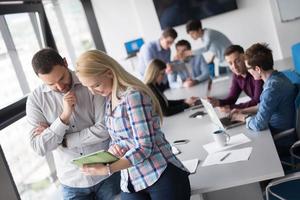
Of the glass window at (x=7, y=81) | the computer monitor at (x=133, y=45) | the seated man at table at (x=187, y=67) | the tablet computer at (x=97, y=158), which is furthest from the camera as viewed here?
the computer monitor at (x=133, y=45)

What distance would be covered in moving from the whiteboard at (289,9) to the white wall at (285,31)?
6 cm

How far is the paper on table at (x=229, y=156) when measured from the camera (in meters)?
2.44

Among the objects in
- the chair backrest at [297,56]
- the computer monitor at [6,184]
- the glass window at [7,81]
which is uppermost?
the glass window at [7,81]

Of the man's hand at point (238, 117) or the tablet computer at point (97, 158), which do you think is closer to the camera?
the tablet computer at point (97, 158)

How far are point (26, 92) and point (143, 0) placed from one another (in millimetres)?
3870

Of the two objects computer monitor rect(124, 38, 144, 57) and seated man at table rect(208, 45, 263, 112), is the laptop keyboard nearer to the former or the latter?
seated man at table rect(208, 45, 263, 112)

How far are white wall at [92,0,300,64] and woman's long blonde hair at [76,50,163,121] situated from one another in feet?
17.9

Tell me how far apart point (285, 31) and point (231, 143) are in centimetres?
468

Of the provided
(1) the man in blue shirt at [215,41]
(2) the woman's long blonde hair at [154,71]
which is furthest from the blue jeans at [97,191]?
(1) the man in blue shirt at [215,41]

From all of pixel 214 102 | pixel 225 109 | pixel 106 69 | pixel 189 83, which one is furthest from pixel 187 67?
pixel 106 69

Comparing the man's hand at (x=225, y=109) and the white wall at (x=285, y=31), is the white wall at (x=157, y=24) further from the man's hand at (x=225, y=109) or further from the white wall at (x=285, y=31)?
the man's hand at (x=225, y=109)

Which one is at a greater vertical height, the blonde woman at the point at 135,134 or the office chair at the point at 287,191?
the blonde woman at the point at 135,134

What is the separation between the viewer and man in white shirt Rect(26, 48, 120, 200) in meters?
2.19

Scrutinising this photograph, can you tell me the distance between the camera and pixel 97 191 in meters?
2.29
